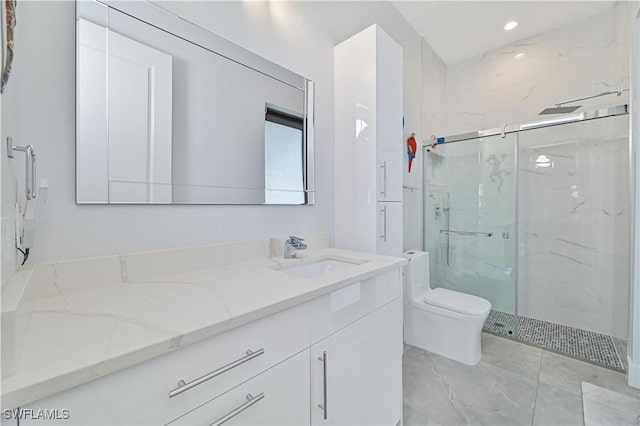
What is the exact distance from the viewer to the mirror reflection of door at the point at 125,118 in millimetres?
896

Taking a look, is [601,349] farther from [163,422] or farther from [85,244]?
[85,244]

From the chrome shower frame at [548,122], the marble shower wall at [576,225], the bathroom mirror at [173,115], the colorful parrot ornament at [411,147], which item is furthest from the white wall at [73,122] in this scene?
the marble shower wall at [576,225]

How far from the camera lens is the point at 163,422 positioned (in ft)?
1.78

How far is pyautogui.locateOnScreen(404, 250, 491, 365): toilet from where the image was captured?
1.86 meters

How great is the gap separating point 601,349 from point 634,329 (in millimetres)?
564

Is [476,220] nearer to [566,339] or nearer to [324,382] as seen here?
[566,339]

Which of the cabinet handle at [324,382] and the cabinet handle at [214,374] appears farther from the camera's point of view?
the cabinet handle at [324,382]

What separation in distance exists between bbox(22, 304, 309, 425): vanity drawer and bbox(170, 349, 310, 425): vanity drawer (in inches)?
0.8

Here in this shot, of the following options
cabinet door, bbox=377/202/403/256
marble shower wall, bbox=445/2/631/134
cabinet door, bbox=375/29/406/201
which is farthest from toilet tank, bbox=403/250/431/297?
marble shower wall, bbox=445/2/631/134

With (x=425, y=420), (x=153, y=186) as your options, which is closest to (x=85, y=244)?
(x=153, y=186)

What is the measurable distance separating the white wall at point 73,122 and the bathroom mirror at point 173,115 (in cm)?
4

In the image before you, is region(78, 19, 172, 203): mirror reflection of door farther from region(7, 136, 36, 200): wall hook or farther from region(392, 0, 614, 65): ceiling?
region(392, 0, 614, 65): ceiling

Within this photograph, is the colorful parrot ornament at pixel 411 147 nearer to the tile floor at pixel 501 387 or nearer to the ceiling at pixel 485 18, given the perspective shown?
the ceiling at pixel 485 18

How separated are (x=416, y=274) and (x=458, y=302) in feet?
1.14
